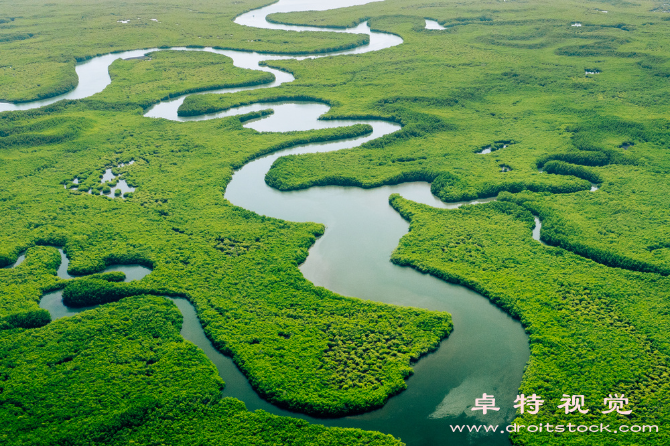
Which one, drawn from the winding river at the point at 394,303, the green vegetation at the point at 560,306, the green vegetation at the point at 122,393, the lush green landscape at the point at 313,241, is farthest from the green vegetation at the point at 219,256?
the green vegetation at the point at 560,306

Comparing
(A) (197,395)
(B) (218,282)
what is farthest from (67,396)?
(B) (218,282)

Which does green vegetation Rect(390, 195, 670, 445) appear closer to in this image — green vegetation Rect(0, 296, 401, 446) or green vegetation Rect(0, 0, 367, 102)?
green vegetation Rect(0, 296, 401, 446)

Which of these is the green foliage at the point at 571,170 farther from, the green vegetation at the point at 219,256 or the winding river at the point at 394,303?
the green vegetation at the point at 219,256

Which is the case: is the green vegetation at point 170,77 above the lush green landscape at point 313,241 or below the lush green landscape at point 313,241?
above

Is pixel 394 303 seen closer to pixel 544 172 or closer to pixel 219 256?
pixel 219 256

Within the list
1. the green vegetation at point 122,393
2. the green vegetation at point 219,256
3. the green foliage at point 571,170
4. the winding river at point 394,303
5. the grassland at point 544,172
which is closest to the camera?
the green vegetation at point 122,393

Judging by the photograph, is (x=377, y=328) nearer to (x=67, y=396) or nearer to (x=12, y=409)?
(x=67, y=396)

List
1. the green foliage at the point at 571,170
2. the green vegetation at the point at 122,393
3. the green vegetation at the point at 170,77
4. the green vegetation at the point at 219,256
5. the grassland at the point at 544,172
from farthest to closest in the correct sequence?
the green vegetation at the point at 170,77 → the green foliage at the point at 571,170 → the grassland at the point at 544,172 → the green vegetation at the point at 219,256 → the green vegetation at the point at 122,393

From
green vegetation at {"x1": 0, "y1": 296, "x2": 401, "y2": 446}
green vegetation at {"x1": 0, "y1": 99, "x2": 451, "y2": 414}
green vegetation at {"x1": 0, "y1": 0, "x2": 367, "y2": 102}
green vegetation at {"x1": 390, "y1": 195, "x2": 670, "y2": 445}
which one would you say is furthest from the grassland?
green vegetation at {"x1": 0, "y1": 0, "x2": 367, "y2": 102}
